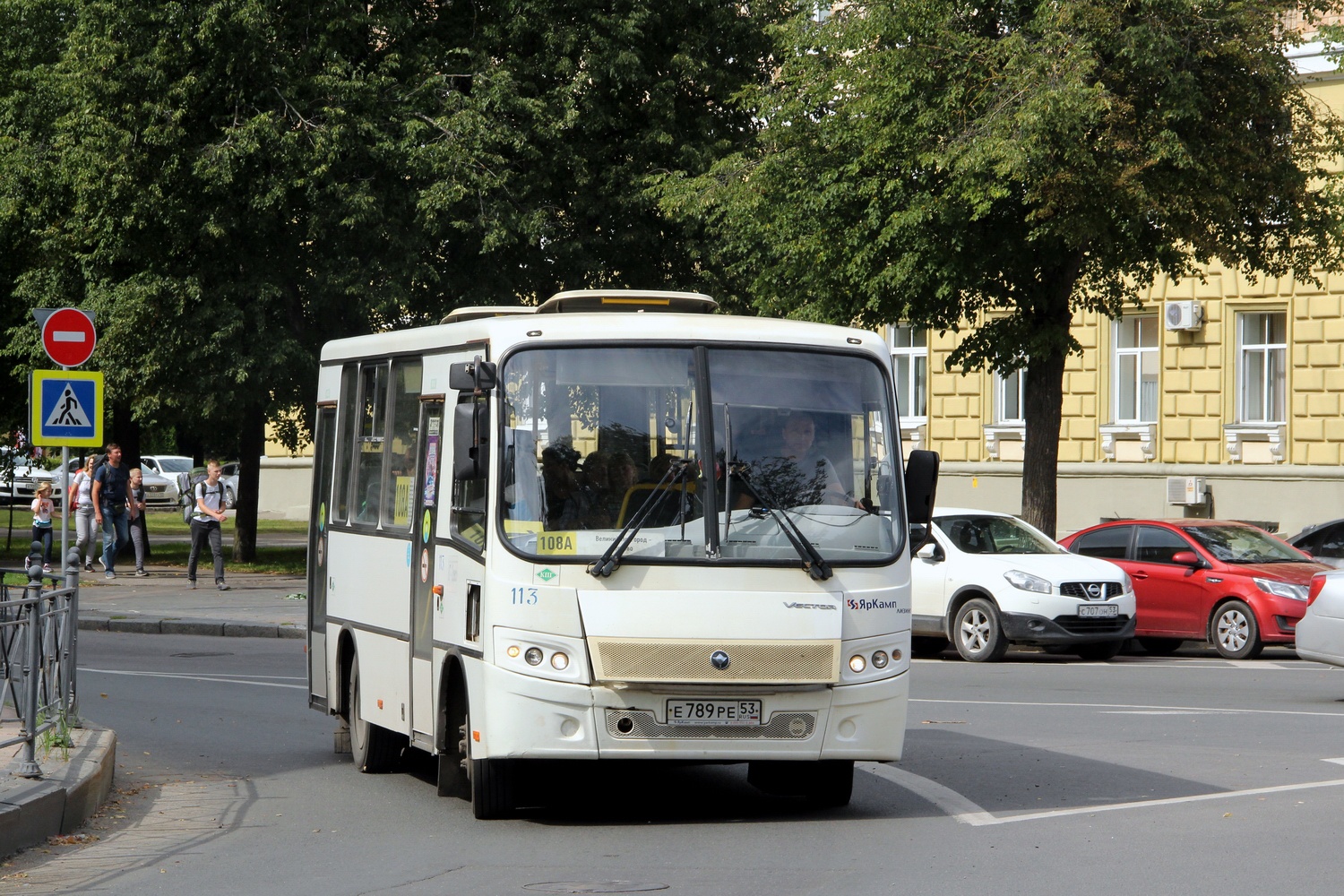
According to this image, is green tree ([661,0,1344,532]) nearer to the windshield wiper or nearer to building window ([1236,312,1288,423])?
building window ([1236,312,1288,423])

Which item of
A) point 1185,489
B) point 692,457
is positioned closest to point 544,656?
point 692,457

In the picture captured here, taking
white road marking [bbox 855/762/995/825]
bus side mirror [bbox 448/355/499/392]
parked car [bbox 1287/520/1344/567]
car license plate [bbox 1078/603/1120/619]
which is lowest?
white road marking [bbox 855/762/995/825]

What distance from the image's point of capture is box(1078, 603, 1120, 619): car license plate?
60.9 feet

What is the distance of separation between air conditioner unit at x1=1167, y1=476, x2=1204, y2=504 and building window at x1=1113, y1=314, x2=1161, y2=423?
1.63 meters

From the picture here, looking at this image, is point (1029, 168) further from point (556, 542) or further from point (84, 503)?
point (84, 503)

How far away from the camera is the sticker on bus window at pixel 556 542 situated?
8727mm

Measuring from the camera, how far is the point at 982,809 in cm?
936

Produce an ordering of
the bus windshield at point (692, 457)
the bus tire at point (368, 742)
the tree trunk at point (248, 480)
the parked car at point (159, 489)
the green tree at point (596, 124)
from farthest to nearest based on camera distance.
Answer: the parked car at point (159, 489) → the tree trunk at point (248, 480) → the green tree at point (596, 124) → the bus tire at point (368, 742) → the bus windshield at point (692, 457)

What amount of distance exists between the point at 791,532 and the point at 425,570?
213 centimetres

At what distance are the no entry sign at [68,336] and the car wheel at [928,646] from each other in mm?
9560

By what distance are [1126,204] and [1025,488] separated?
15.7ft

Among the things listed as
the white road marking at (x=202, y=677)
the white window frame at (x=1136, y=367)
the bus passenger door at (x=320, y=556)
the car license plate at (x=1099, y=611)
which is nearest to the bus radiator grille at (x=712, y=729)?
the bus passenger door at (x=320, y=556)

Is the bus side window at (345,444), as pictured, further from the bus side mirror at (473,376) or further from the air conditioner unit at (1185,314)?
the air conditioner unit at (1185,314)

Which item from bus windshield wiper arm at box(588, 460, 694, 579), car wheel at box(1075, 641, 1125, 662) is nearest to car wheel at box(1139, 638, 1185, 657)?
car wheel at box(1075, 641, 1125, 662)
